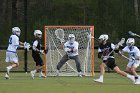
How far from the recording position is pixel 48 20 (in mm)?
26234

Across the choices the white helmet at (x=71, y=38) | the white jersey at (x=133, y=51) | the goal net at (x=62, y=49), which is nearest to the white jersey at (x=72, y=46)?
the white helmet at (x=71, y=38)

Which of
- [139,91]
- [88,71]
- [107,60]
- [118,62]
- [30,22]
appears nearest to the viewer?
[139,91]

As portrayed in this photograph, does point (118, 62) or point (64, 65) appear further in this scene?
point (118, 62)

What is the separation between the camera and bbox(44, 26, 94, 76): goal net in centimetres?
2297

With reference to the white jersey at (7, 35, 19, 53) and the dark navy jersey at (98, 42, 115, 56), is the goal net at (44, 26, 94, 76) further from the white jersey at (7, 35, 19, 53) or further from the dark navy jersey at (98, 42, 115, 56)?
the dark navy jersey at (98, 42, 115, 56)

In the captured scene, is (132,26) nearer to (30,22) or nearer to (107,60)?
Result: (30,22)

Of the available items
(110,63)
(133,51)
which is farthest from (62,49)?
(110,63)

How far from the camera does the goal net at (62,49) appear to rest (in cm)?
2297

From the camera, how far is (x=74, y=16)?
27.0 m

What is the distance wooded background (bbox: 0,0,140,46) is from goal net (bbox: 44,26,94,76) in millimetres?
2632

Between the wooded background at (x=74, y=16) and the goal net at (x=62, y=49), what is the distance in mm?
2632

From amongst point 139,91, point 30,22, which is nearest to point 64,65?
point 30,22

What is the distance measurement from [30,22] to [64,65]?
3508 millimetres

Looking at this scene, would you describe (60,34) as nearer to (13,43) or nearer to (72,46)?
(72,46)
